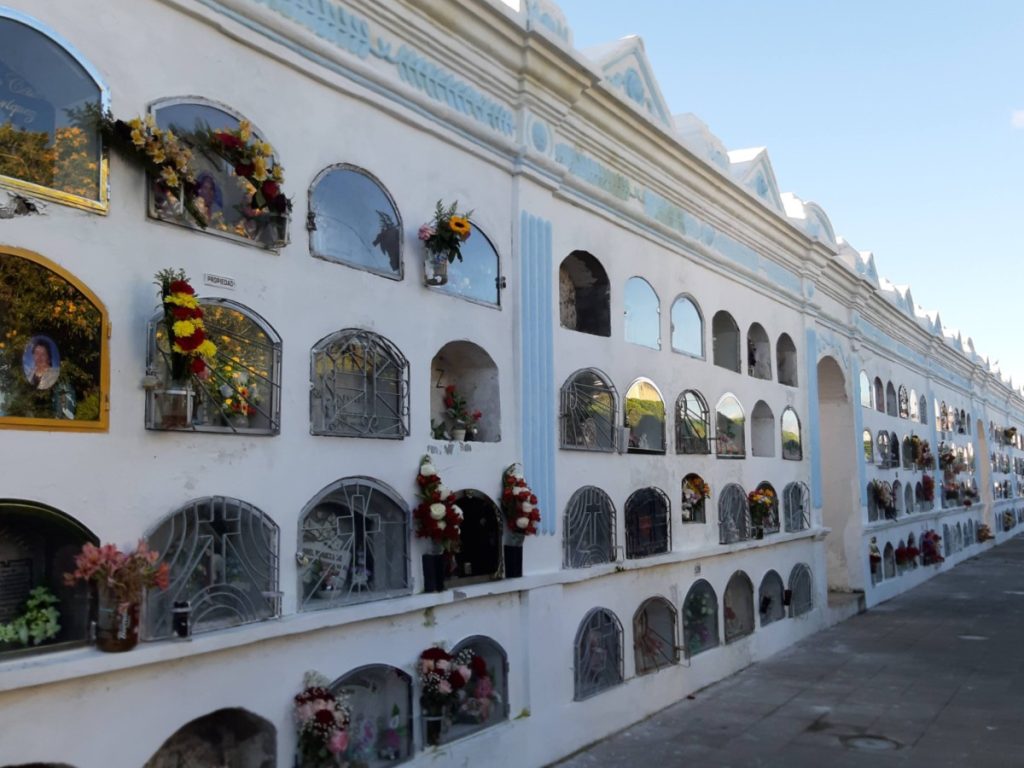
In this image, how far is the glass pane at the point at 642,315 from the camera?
9.10 m

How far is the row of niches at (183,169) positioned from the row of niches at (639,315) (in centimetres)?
251

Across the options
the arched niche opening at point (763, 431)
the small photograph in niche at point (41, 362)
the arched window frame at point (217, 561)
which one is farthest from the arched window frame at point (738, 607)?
the small photograph in niche at point (41, 362)

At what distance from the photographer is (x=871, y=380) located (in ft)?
59.2

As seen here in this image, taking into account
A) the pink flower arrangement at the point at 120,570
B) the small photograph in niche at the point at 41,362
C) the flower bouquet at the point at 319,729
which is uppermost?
the small photograph in niche at the point at 41,362

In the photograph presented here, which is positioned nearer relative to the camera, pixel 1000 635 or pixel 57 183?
pixel 57 183

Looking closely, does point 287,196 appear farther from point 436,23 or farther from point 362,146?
point 436,23

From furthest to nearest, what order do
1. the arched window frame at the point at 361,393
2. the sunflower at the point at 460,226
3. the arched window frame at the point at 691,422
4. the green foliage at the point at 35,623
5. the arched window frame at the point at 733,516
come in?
the arched window frame at the point at 733,516
the arched window frame at the point at 691,422
the sunflower at the point at 460,226
the arched window frame at the point at 361,393
the green foliage at the point at 35,623

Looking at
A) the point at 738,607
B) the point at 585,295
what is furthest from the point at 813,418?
the point at 585,295

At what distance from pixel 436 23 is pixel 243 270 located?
8.37 feet

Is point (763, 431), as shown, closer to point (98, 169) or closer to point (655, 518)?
point (655, 518)

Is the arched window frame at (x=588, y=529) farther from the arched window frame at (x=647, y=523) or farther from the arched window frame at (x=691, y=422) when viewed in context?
the arched window frame at (x=691, y=422)

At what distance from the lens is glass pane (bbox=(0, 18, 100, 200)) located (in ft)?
12.9

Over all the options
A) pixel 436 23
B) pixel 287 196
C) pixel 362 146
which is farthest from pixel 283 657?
pixel 436 23

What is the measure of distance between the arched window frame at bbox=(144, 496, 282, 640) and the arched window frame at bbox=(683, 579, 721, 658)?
18.5ft
